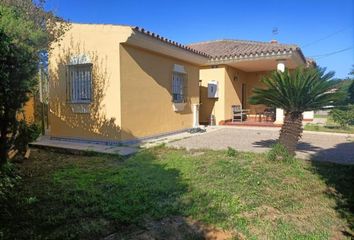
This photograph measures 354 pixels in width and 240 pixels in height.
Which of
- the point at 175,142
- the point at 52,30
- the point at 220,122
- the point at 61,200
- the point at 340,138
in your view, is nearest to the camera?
the point at 61,200

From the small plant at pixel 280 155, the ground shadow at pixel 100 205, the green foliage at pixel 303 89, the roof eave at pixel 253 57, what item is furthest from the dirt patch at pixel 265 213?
the roof eave at pixel 253 57

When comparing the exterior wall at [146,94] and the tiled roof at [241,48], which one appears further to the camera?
the tiled roof at [241,48]

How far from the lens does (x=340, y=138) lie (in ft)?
38.5

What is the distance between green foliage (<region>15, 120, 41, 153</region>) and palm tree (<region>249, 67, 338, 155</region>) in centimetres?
597

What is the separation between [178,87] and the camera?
43.5 ft

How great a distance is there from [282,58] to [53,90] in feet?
34.9

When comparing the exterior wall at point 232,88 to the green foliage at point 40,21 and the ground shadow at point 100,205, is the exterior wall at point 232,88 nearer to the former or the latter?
the green foliage at point 40,21

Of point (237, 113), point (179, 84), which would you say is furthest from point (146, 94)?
point (237, 113)

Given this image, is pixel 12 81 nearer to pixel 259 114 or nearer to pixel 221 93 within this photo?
pixel 221 93

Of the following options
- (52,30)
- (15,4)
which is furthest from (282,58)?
(15,4)

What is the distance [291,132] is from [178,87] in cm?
684

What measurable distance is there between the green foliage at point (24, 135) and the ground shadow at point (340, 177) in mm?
6483

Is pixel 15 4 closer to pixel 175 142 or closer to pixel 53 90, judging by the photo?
pixel 53 90

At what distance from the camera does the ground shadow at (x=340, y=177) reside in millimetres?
4562
